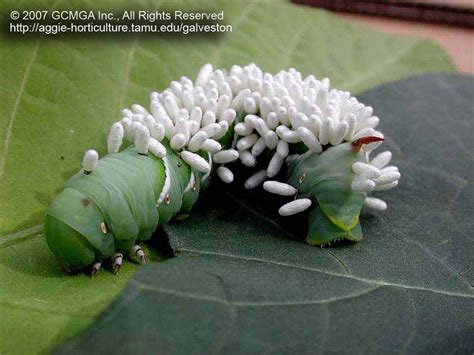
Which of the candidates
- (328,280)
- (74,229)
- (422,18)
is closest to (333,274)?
(328,280)

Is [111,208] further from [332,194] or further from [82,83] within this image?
[82,83]

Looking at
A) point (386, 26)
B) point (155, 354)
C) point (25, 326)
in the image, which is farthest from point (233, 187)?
point (386, 26)

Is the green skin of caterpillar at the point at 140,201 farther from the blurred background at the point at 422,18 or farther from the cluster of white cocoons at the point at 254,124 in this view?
the blurred background at the point at 422,18

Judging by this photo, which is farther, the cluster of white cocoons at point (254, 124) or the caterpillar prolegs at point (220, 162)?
the cluster of white cocoons at point (254, 124)

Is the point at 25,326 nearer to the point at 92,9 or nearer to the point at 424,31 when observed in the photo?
the point at 92,9

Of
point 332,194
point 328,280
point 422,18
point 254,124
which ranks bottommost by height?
point 328,280

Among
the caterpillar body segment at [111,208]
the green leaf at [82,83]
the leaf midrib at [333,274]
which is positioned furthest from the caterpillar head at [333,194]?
the green leaf at [82,83]
